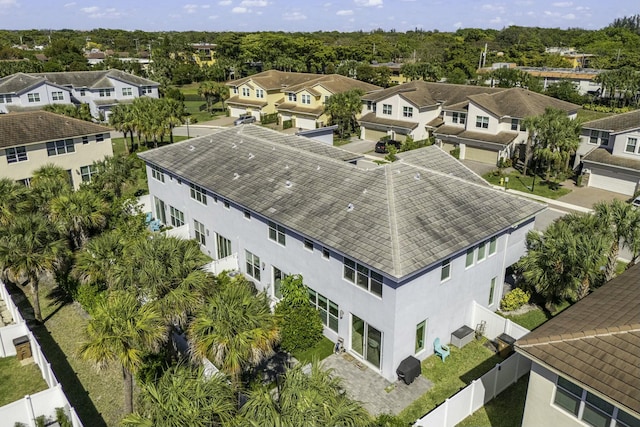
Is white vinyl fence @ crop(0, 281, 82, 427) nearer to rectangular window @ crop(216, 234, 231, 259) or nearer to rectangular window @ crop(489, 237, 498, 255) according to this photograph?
rectangular window @ crop(216, 234, 231, 259)

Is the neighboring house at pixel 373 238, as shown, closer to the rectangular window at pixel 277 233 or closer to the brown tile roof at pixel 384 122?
the rectangular window at pixel 277 233

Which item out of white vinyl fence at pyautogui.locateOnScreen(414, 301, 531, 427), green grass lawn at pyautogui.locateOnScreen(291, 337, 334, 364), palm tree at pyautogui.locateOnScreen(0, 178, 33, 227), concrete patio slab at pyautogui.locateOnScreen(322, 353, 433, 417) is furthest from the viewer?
palm tree at pyautogui.locateOnScreen(0, 178, 33, 227)

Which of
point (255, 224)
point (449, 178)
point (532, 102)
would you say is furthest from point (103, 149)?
point (532, 102)

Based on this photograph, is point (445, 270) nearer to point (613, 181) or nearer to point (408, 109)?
point (613, 181)

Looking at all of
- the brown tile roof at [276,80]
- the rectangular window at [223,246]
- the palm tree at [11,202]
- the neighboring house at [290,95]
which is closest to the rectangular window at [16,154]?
the palm tree at [11,202]

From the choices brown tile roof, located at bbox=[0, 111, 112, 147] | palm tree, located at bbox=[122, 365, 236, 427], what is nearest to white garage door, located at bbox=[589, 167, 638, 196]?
A: palm tree, located at bbox=[122, 365, 236, 427]

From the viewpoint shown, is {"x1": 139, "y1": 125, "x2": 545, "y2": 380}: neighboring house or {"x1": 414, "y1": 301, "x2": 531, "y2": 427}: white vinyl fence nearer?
{"x1": 414, "y1": 301, "x2": 531, "y2": 427}: white vinyl fence
